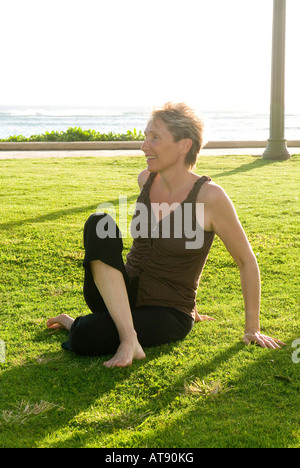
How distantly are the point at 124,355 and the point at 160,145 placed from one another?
3.98ft

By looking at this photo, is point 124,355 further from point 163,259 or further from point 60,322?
point 60,322

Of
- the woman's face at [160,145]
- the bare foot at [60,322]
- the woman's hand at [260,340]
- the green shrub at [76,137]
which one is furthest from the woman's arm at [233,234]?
the green shrub at [76,137]

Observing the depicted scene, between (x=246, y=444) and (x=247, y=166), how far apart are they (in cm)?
959

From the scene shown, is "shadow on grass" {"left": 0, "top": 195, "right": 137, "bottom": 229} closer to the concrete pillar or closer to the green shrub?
the concrete pillar

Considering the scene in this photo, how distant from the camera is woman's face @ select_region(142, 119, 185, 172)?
3.46 m

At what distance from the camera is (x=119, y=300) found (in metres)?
3.29

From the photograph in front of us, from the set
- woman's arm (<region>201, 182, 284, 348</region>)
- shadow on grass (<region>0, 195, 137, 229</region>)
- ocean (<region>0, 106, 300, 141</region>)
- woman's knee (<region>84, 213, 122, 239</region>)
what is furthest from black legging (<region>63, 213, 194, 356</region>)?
ocean (<region>0, 106, 300, 141</region>)

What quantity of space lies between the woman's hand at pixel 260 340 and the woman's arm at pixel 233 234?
15 centimetres

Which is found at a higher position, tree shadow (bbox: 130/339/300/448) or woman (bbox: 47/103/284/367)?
woman (bbox: 47/103/284/367)

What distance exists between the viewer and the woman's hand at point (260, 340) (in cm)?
356

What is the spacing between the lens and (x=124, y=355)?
3342 mm
